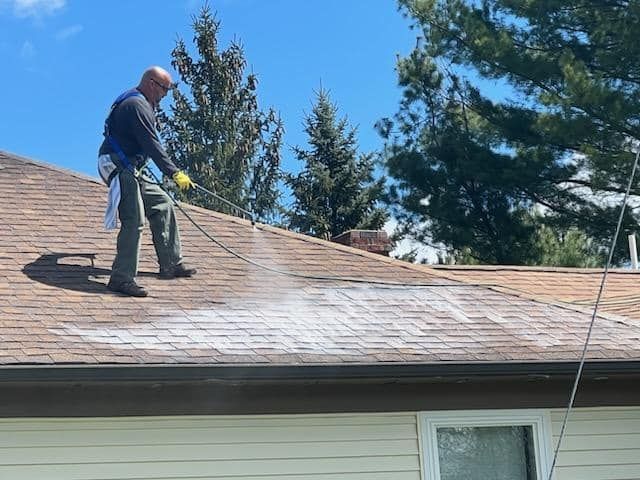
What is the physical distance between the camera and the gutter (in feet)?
17.0

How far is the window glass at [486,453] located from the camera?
20.7 ft

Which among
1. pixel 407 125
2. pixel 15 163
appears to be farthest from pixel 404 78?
pixel 15 163

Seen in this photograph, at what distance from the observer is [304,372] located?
5703 millimetres

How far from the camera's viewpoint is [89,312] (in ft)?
20.3

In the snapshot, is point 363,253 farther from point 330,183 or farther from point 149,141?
point 330,183

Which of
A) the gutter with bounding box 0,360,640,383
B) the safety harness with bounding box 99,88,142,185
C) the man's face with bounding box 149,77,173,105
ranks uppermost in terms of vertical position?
the man's face with bounding box 149,77,173,105

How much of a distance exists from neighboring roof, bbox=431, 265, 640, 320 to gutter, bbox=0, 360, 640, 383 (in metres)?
1.93

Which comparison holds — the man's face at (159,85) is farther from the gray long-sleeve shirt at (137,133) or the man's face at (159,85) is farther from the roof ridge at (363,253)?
the roof ridge at (363,253)

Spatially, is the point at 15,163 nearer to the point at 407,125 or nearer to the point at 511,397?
the point at 511,397

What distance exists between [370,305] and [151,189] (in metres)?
1.88

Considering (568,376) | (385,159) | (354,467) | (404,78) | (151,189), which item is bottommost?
(354,467)

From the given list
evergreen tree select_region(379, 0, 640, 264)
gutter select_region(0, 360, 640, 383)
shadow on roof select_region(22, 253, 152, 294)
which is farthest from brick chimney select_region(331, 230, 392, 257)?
evergreen tree select_region(379, 0, 640, 264)

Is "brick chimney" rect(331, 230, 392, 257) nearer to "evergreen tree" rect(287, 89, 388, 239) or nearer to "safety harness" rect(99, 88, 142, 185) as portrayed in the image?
"safety harness" rect(99, 88, 142, 185)

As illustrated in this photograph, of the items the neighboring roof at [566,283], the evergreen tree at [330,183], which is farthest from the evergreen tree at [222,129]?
the neighboring roof at [566,283]
